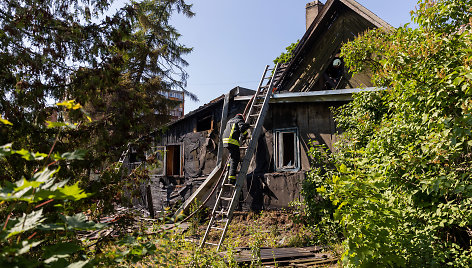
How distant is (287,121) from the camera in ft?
34.1

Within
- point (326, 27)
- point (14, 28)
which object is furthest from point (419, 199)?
point (326, 27)

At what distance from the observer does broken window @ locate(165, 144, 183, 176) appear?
14086mm

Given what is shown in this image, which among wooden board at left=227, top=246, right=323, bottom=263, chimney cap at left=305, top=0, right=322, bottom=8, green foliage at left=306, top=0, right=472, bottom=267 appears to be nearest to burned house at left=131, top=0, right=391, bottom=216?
wooden board at left=227, top=246, right=323, bottom=263

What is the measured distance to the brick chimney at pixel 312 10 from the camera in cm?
1410

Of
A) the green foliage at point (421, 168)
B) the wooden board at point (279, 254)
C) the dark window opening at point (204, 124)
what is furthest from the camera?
the dark window opening at point (204, 124)

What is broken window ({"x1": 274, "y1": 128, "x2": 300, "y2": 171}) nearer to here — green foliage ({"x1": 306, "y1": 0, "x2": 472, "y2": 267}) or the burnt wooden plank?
the burnt wooden plank

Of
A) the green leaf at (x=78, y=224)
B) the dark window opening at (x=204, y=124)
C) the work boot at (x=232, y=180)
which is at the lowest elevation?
the work boot at (x=232, y=180)

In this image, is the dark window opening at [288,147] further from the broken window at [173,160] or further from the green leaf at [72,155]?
the green leaf at [72,155]

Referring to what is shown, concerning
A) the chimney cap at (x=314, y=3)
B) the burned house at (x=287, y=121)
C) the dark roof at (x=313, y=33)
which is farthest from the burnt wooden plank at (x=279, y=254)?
the chimney cap at (x=314, y=3)

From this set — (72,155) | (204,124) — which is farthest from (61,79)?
(204,124)

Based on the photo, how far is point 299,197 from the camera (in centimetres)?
948

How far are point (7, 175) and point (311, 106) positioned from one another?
7847mm

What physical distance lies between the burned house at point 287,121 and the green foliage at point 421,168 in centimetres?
420

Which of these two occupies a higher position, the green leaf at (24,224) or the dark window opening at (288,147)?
the dark window opening at (288,147)
